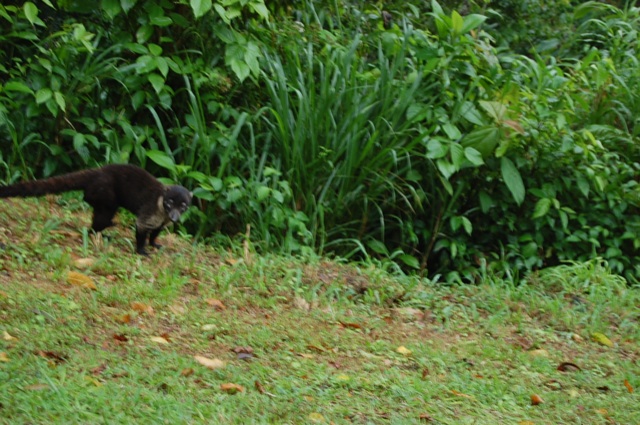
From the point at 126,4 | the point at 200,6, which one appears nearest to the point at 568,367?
the point at 200,6

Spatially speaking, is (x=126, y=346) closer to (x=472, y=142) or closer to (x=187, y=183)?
(x=187, y=183)

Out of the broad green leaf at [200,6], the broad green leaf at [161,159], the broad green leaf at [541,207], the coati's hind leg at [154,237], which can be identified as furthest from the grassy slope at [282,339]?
the broad green leaf at [200,6]

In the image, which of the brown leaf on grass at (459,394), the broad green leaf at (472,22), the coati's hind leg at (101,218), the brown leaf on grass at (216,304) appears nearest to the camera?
the brown leaf on grass at (459,394)

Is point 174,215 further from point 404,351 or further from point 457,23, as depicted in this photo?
point 457,23

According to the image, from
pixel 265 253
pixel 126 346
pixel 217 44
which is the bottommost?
pixel 265 253

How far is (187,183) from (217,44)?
130 centimetres

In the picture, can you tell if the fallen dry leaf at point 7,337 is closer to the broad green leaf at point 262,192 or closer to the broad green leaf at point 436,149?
the broad green leaf at point 262,192

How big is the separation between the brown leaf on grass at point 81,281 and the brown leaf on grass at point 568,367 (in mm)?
2704

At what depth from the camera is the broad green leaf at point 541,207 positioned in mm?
7496

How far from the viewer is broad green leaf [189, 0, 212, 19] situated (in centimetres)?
655

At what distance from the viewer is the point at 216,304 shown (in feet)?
17.7

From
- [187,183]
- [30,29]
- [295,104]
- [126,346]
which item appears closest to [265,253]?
[187,183]

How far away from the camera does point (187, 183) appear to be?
23.8ft

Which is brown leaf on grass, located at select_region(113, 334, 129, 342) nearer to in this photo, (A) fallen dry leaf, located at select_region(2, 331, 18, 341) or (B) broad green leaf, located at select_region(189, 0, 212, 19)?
(A) fallen dry leaf, located at select_region(2, 331, 18, 341)
